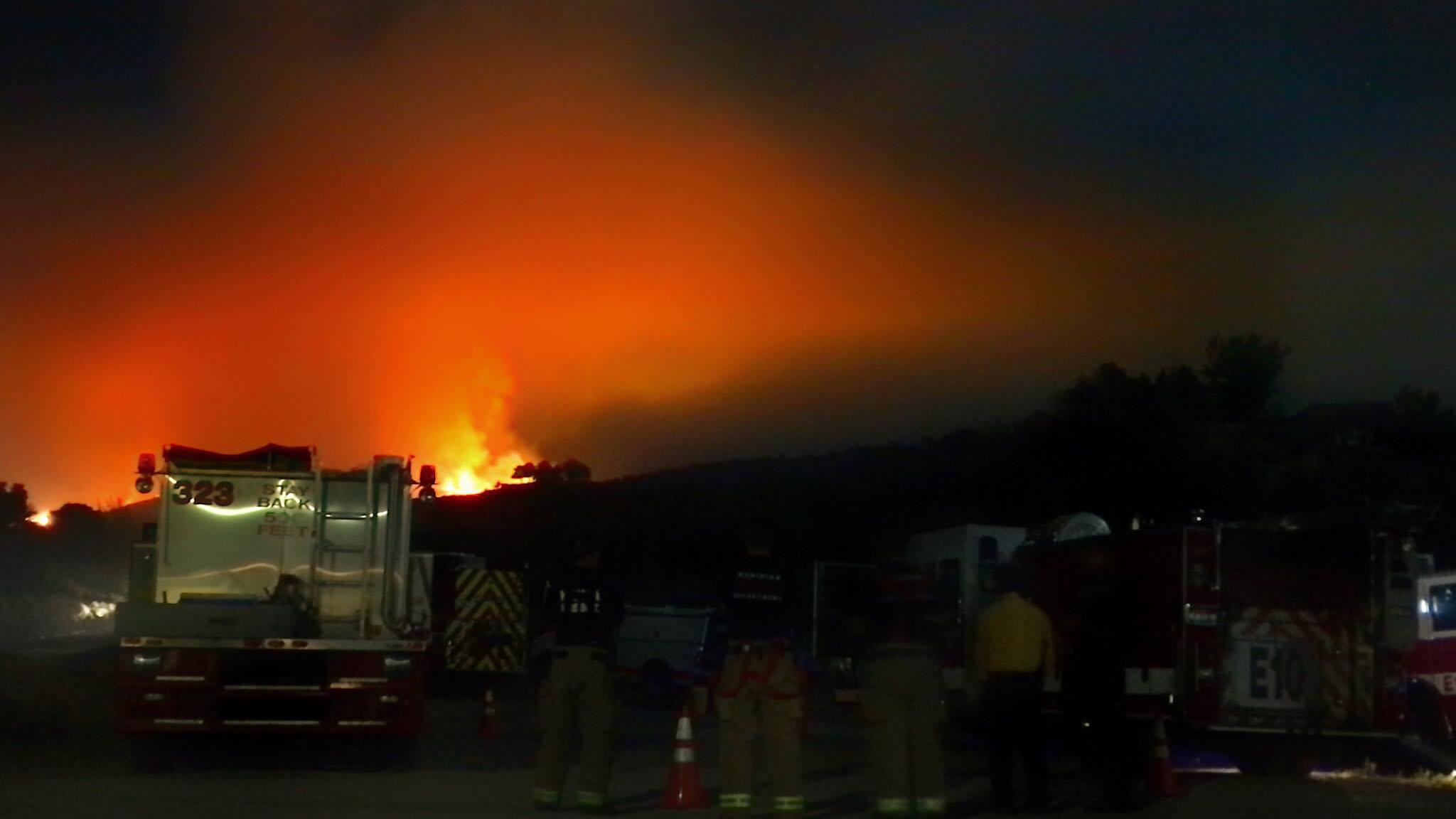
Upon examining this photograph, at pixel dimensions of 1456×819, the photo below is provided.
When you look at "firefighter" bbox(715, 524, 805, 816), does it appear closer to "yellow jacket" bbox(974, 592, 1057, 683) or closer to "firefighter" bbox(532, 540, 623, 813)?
"firefighter" bbox(532, 540, 623, 813)

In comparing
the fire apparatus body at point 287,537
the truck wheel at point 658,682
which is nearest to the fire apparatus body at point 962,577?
the truck wheel at point 658,682

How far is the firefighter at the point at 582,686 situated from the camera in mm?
13156

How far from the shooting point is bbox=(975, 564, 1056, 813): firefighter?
13.3 meters

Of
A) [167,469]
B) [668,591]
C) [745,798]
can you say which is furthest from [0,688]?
[668,591]

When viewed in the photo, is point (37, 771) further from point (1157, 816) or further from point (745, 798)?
point (1157, 816)

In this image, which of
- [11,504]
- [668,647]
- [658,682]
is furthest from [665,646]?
[11,504]

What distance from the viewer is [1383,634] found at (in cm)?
1792

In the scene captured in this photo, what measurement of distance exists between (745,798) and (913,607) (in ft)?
5.84

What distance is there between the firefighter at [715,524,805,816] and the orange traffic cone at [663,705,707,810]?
629 mm

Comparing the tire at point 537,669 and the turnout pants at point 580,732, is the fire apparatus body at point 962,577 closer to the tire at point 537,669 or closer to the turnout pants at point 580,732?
the tire at point 537,669

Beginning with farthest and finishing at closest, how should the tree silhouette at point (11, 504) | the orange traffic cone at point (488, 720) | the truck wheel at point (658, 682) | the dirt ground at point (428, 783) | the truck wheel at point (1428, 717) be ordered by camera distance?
the tree silhouette at point (11, 504) < the truck wheel at point (658, 682) < the truck wheel at point (1428, 717) < the orange traffic cone at point (488, 720) < the dirt ground at point (428, 783)

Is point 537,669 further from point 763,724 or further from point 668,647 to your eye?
point 763,724

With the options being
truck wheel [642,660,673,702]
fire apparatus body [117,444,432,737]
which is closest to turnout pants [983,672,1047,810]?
fire apparatus body [117,444,432,737]

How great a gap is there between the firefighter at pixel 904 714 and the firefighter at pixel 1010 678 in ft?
2.00
